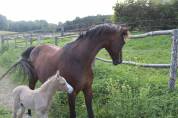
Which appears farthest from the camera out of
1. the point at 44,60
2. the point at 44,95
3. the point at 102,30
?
the point at 44,60

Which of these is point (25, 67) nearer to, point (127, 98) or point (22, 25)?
point (127, 98)

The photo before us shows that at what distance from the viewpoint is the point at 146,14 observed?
2172cm

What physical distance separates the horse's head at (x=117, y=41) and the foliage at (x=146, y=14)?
13.0 meters

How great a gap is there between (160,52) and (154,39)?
3.89 m

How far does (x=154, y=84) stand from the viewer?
21.0ft

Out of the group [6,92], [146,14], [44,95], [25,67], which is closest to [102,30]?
[44,95]

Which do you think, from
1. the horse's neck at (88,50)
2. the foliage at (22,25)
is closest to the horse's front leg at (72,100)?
the horse's neck at (88,50)

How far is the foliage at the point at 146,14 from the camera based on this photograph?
19.8 meters

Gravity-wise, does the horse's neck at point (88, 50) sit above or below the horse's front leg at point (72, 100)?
above

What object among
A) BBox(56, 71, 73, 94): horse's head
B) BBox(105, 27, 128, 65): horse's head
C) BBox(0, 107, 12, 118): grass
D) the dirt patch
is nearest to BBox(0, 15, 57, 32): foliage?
the dirt patch

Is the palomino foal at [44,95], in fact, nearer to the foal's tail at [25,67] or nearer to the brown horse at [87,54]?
the brown horse at [87,54]

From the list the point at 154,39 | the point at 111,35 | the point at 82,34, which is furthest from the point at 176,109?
the point at 154,39

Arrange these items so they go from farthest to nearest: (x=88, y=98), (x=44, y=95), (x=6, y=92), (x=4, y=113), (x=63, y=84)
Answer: (x=6, y=92) → (x=4, y=113) → (x=88, y=98) → (x=44, y=95) → (x=63, y=84)

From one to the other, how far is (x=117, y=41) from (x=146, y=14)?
1660 cm
